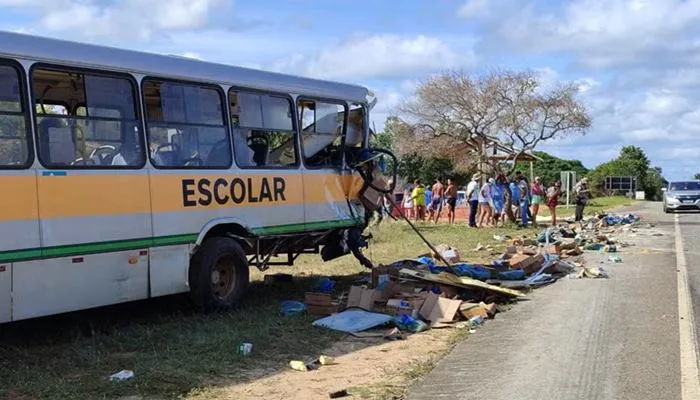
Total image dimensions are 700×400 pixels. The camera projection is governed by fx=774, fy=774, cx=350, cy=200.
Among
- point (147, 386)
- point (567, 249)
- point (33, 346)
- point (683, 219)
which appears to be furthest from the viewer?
point (683, 219)

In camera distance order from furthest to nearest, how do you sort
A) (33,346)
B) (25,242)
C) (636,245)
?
(636,245) → (33,346) → (25,242)

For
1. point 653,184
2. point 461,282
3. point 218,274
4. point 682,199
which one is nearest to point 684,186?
point 682,199

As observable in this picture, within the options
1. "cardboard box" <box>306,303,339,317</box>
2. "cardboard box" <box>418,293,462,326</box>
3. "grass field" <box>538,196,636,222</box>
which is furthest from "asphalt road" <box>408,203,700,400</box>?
"grass field" <box>538,196,636,222</box>

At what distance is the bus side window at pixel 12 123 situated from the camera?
22.8 feet

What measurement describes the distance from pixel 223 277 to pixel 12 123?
3.38 meters

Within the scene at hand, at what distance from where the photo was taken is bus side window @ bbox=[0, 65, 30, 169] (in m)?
6.94

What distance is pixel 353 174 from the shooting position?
11.8 meters

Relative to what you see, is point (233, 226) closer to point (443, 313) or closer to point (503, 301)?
point (443, 313)

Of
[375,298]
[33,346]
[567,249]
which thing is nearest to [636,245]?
[567,249]

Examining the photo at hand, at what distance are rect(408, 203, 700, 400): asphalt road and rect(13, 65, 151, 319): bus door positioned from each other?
3.39 m

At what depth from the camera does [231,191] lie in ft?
30.9

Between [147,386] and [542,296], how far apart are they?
655 centimetres

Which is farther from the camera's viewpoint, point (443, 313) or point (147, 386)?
point (443, 313)

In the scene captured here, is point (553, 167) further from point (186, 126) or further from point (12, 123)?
point (12, 123)
